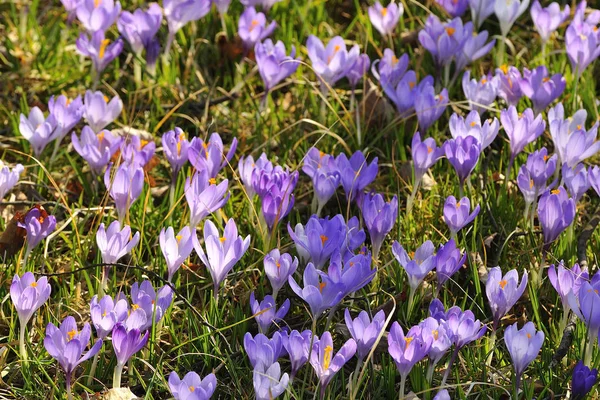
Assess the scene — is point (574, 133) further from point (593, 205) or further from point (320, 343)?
point (320, 343)

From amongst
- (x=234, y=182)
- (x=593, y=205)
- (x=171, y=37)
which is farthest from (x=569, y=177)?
(x=171, y=37)

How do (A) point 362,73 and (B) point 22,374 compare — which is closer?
(B) point 22,374

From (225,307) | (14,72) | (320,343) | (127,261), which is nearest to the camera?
(320,343)

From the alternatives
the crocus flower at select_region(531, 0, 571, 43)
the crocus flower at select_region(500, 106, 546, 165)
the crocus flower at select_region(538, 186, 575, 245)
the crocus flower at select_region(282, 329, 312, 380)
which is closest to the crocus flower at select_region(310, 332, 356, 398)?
the crocus flower at select_region(282, 329, 312, 380)

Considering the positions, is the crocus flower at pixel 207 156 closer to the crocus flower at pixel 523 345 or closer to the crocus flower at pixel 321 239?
the crocus flower at pixel 321 239

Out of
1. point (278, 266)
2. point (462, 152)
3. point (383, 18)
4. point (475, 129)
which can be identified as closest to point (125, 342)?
point (278, 266)

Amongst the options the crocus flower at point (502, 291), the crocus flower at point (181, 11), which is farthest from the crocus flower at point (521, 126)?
the crocus flower at point (181, 11)

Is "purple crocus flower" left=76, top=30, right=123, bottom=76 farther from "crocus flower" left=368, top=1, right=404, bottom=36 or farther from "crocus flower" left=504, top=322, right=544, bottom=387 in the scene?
"crocus flower" left=504, top=322, right=544, bottom=387
